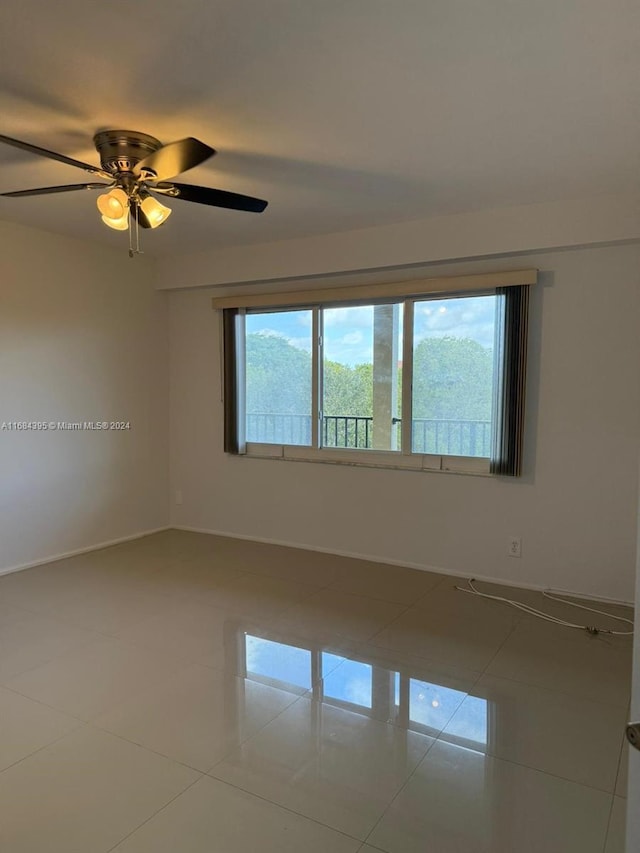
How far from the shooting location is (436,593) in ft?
11.9

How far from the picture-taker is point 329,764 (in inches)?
77.2

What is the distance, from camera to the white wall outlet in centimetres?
374

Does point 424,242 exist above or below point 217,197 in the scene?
above

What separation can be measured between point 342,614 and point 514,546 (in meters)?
1.29

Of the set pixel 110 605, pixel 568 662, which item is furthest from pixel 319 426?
pixel 568 662

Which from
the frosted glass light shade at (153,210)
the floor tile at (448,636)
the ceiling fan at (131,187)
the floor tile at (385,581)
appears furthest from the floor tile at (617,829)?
the frosted glass light shade at (153,210)

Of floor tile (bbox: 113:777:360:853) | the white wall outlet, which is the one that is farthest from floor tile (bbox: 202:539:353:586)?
floor tile (bbox: 113:777:360:853)

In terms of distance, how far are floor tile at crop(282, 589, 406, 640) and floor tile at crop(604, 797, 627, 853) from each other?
4.58ft

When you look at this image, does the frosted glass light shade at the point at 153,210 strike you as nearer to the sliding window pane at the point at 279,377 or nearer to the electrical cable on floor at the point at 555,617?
the sliding window pane at the point at 279,377

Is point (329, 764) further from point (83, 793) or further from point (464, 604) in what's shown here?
point (464, 604)

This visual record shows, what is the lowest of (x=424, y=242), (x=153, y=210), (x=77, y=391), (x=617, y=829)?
(x=617, y=829)

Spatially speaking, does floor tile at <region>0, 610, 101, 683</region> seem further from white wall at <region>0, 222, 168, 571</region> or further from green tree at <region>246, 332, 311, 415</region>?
green tree at <region>246, 332, 311, 415</region>

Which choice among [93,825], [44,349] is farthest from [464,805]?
[44,349]

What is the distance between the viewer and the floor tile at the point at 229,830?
1.60 m
